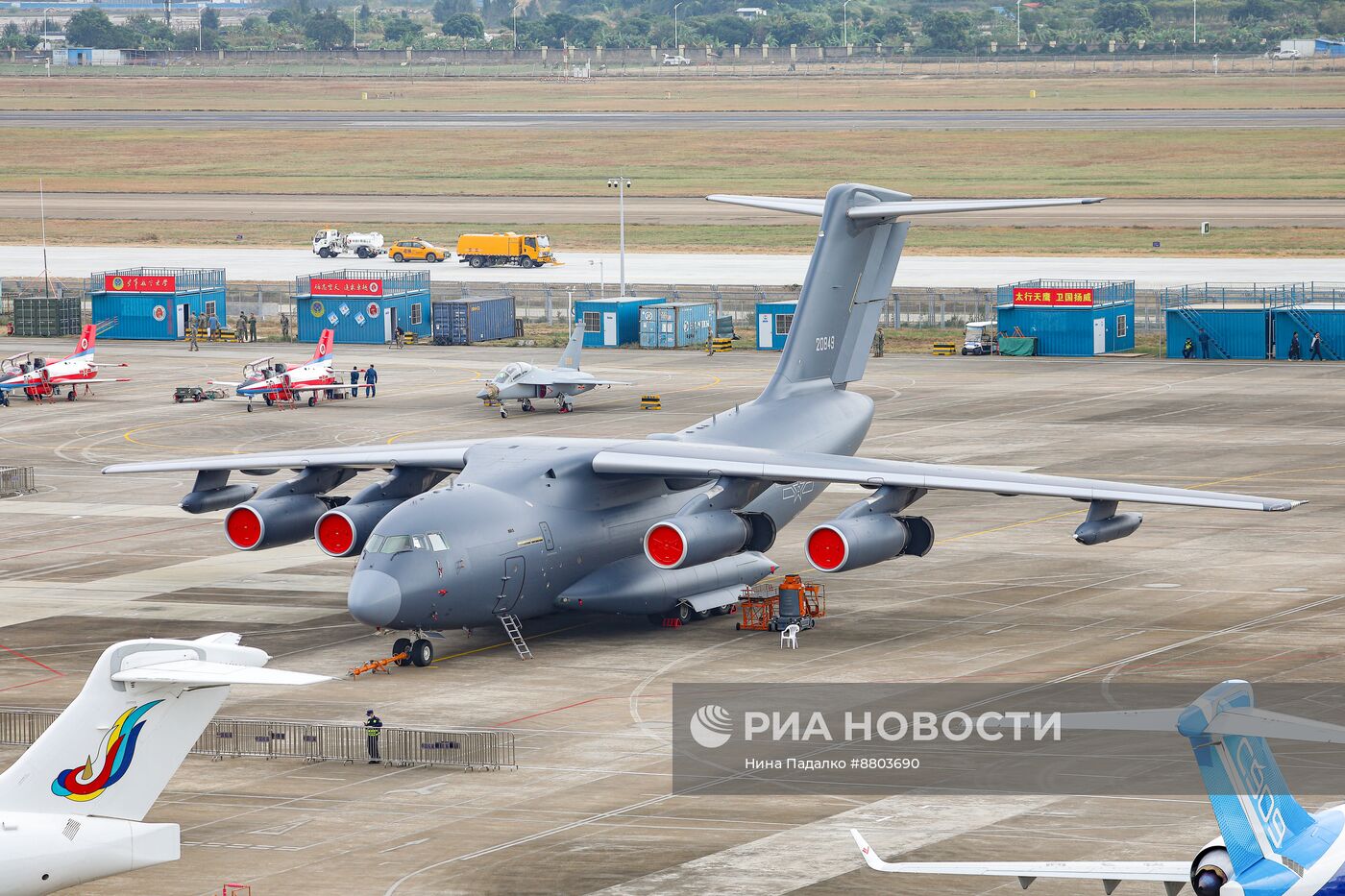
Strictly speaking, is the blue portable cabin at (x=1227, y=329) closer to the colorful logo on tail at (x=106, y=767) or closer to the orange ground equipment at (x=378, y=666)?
the orange ground equipment at (x=378, y=666)

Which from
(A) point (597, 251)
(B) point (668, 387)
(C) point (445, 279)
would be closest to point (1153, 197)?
(A) point (597, 251)

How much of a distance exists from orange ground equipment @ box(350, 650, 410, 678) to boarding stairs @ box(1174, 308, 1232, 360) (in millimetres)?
A: 61636

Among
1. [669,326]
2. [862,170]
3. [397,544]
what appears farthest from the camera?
[862,170]

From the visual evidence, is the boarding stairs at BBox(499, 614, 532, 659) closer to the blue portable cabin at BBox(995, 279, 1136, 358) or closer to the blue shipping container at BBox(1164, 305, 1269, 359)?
the blue portable cabin at BBox(995, 279, 1136, 358)

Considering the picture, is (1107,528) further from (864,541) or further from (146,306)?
(146,306)

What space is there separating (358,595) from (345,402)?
149 feet

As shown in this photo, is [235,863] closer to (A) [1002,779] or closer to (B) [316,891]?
(B) [316,891]

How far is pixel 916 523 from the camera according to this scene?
43.1 m

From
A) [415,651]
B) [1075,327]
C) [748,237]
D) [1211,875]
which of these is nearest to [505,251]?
[748,237]

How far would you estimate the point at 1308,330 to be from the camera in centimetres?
9275

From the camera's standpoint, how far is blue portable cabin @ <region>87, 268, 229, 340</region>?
107 metres

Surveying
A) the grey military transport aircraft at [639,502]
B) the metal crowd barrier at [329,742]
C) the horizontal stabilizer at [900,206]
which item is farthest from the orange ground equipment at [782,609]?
the metal crowd barrier at [329,742]

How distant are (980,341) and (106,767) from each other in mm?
79119

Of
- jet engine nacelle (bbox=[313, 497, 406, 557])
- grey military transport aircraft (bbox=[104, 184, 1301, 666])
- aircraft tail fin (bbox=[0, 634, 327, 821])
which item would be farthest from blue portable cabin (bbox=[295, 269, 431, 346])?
aircraft tail fin (bbox=[0, 634, 327, 821])
